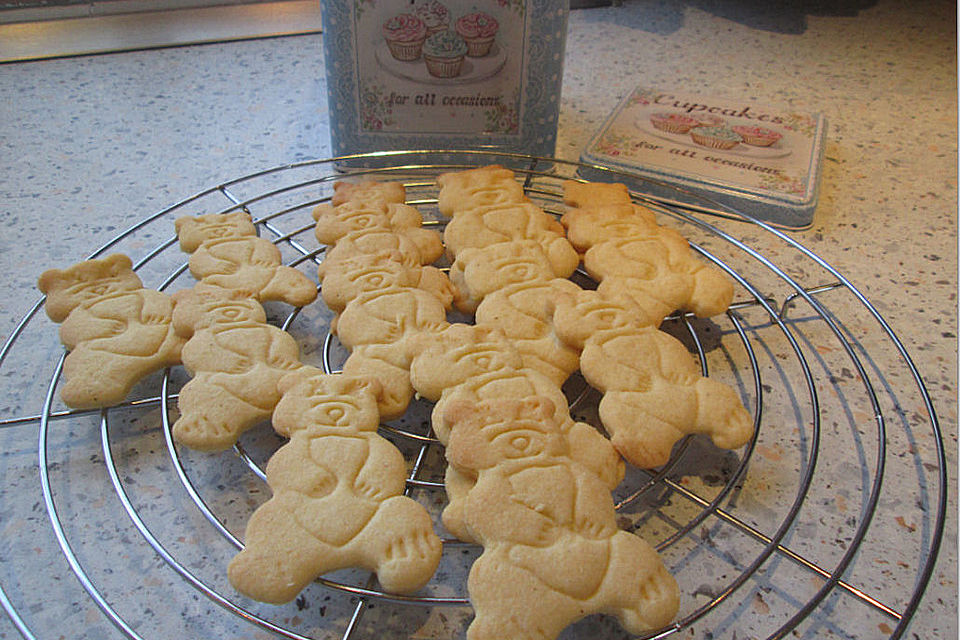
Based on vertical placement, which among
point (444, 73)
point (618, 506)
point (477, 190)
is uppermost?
point (444, 73)

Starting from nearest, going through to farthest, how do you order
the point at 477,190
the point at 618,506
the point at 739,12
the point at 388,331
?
the point at 618,506
the point at 388,331
the point at 477,190
the point at 739,12

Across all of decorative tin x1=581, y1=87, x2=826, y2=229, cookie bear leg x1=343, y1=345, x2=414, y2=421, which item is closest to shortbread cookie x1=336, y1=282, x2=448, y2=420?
cookie bear leg x1=343, y1=345, x2=414, y2=421

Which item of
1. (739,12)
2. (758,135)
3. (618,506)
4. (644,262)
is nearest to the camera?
(618,506)

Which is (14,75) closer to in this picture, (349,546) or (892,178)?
(349,546)

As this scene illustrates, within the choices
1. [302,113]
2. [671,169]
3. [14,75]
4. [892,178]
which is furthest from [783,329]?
[14,75]

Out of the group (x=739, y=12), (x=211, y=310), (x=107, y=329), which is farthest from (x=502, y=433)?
(x=739, y=12)

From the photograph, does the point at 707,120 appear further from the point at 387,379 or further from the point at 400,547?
the point at 400,547
